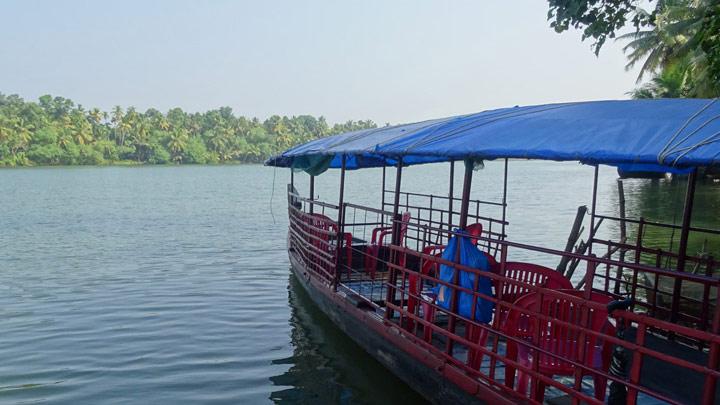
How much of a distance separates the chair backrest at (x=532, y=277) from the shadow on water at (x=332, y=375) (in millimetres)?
1719

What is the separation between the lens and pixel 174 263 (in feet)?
47.0

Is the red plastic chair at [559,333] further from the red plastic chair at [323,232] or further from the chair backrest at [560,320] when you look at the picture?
the red plastic chair at [323,232]

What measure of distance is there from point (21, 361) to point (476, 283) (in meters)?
6.19

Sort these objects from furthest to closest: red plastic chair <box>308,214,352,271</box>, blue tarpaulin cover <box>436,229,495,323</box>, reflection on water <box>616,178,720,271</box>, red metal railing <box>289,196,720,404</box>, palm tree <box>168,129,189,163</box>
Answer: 1. palm tree <box>168,129,189,163</box>
2. reflection on water <box>616,178,720,271</box>
3. red plastic chair <box>308,214,352,271</box>
4. blue tarpaulin cover <box>436,229,495,323</box>
5. red metal railing <box>289,196,720,404</box>

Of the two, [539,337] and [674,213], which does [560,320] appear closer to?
[539,337]

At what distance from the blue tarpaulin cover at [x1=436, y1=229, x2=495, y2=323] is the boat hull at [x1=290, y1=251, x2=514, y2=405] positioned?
49cm

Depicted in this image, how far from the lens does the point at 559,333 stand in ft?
12.9

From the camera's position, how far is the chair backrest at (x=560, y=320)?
3760 mm

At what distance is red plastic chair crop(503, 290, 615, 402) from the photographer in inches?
149

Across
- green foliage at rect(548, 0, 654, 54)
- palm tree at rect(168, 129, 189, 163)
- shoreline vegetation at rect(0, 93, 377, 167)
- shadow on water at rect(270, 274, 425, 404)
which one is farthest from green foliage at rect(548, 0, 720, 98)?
palm tree at rect(168, 129, 189, 163)

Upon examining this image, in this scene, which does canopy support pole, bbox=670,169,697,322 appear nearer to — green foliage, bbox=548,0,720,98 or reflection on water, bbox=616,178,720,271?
green foliage, bbox=548,0,720,98

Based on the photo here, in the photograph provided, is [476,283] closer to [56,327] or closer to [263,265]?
[56,327]

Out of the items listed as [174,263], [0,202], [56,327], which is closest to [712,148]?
[56,327]

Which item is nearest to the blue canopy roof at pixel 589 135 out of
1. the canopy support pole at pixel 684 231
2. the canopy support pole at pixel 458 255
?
the canopy support pole at pixel 458 255
